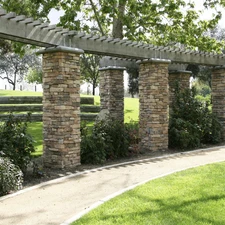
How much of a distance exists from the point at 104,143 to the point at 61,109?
1652 millimetres

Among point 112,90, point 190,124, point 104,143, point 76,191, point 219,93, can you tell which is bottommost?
point 76,191

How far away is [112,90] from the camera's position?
1350 centimetres

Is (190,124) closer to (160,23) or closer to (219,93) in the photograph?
(219,93)

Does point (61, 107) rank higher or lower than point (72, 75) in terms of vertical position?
lower

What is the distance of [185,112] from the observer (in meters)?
12.0

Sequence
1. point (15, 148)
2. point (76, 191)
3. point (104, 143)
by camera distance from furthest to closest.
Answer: point (104, 143) < point (15, 148) < point (76, 191)

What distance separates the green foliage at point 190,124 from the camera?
37.2 ft

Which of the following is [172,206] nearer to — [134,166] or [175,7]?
[134,166]

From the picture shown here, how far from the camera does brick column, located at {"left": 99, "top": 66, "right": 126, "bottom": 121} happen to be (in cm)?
1346

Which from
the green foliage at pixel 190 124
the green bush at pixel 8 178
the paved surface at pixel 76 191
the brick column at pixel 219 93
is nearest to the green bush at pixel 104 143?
the paved surface at pixel 76 191

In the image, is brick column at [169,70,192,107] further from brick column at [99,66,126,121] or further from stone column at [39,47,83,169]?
stone column at [39,47,83,169]

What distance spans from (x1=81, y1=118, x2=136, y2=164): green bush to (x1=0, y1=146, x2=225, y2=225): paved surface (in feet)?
2.58

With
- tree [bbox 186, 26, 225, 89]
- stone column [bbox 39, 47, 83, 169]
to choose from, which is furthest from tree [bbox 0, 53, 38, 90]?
stone column [bbox 39, 47, 83, 169]

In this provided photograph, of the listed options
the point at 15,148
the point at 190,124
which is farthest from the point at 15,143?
the point at 190,124
